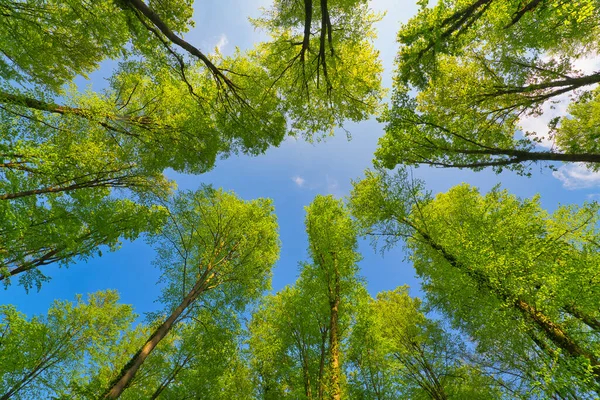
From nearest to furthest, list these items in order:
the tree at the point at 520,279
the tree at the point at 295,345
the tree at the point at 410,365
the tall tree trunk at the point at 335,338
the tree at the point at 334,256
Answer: the tree at the point at 520,279, the tall tree trunk at the point at 335,338, the tree at the point at 295,345, the tree at the point at 410,365, the tree at the point at 334,256

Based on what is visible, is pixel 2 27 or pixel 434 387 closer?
pixel 2 27

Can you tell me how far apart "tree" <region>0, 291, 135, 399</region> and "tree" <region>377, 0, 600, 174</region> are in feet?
41.0

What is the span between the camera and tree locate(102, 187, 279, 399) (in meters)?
8.28

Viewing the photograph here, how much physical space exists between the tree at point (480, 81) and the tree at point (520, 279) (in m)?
1.78

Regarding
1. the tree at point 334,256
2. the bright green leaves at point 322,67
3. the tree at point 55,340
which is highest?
the bright green leaves at point 322,67

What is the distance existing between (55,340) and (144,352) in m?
7.70

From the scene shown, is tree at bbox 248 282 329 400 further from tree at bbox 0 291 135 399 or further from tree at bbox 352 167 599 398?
tree at bbox 0 291 135 399

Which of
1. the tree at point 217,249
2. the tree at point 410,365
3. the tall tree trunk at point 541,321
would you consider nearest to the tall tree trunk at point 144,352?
the tree at point 217,249

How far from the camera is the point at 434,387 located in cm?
798

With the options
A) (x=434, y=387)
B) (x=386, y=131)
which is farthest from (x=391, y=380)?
(x=386, y=131)

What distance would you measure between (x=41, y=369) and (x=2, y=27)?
444 inches

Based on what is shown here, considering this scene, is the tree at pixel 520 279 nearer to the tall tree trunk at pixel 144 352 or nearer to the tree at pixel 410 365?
the tree at pixel 410 365

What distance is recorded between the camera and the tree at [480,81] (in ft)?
18.0

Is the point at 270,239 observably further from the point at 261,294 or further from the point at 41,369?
the point at 41,369
